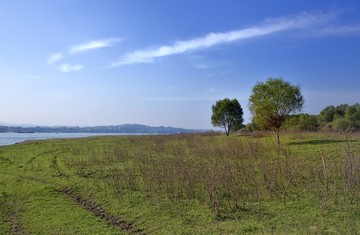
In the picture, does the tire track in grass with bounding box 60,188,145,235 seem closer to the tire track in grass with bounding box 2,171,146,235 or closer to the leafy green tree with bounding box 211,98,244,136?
the tire track in grass with bounding box 2,171,146,235

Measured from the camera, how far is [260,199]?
479 inches

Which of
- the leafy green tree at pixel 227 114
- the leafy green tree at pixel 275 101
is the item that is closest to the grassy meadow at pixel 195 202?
the leafy green tree at pixel 275 101

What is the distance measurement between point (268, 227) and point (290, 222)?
0.74 metres

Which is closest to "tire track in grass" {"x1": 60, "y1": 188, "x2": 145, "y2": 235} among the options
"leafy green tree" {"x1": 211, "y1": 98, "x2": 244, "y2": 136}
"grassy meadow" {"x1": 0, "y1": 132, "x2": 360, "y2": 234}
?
"grassy meadow" {"x1": 0, "y1": 132, "x2": 360, "y2": 234}

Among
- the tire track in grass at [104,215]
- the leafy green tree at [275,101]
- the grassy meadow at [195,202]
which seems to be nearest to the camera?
the grassy meadow at [195,202]

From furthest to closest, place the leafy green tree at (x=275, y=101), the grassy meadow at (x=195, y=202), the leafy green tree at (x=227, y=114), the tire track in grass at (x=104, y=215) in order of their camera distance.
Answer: the leafy green tree at (x=227, y=114) < the leafy green tree at (x=275, y=101) < the tire track in grass at (x=104, y=215) < the grassy meadow at (x=195, y=202)

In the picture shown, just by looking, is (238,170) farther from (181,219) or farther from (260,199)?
(181,219)

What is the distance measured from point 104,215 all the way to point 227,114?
6316cm

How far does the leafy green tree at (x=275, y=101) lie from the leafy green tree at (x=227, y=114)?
3872 cm

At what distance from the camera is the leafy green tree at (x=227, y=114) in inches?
2908

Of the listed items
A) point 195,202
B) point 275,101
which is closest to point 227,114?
point 275,101

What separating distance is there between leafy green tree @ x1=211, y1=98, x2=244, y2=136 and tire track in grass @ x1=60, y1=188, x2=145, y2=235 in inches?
2352

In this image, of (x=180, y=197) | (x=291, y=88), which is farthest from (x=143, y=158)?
(x=291, y=88)

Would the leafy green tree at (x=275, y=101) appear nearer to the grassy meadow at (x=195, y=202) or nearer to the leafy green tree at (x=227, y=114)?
the grassy meadow at (x=195, y=202)
